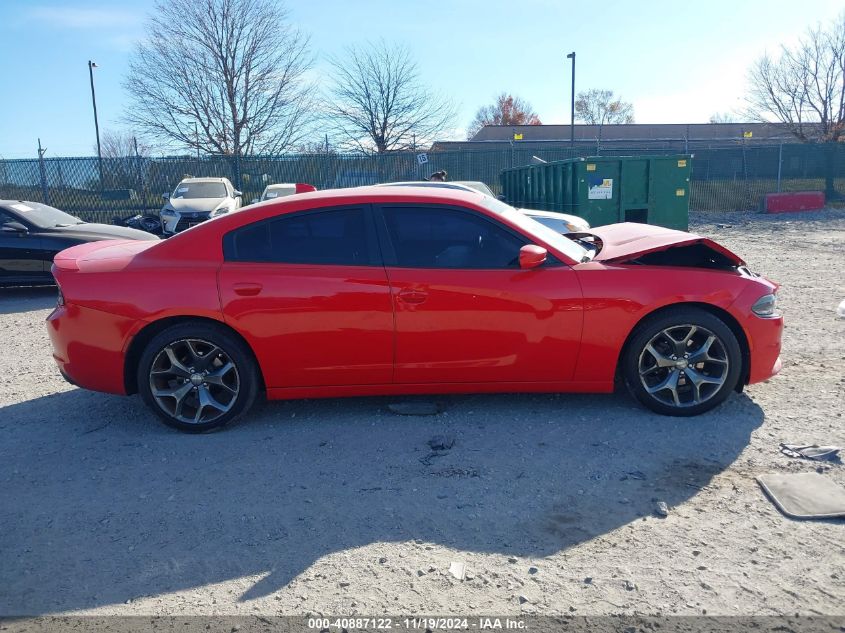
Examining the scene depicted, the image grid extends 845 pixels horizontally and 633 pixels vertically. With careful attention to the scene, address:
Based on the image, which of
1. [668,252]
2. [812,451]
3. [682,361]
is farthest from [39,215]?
[812,451]

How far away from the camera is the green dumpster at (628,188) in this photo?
14.0 metres

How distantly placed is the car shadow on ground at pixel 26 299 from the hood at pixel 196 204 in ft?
17.5

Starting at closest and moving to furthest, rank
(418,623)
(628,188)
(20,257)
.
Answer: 1. (418,623)
2. (20,257)
3. (628,188)

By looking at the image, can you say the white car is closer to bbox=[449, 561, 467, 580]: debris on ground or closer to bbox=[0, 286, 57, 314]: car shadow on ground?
bbox=[0, 286, 57, 314]: car shadow on ground

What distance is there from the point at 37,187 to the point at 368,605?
72.3ft

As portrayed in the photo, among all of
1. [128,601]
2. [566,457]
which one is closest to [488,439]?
[566,457]

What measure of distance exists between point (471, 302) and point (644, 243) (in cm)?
138

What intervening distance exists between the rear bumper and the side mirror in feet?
8.35

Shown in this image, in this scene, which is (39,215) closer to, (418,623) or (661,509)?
(418,623)

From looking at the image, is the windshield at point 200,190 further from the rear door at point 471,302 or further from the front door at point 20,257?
the rear door at point 471,302

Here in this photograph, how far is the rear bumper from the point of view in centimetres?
432

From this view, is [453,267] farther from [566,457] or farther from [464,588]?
[464,588]

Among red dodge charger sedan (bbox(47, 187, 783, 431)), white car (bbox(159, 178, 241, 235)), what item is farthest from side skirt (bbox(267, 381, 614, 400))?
white car (bbox(159, 178, 241, 235))

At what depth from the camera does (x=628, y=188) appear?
46.9ft
